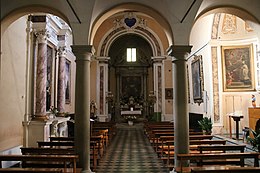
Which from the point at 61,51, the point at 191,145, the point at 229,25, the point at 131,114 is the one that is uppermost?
the point at 229,25

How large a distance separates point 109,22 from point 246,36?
10601mm

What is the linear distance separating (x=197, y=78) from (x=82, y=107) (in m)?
10.0

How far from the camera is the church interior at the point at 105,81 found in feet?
19.3

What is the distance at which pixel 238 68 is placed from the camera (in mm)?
12195

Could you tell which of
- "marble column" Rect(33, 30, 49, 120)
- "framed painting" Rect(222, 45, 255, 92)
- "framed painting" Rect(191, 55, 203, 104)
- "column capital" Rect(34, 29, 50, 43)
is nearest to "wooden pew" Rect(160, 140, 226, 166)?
"marble column" Rect(33, 30, 49, 120)

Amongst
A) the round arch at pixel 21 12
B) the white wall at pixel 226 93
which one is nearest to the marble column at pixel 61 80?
the round arch at pixel 21 12

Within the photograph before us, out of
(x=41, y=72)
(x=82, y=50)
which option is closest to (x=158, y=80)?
(x=41, y=72)

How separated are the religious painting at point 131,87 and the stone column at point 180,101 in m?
18.0

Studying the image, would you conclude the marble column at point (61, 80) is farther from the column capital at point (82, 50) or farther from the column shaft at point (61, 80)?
the column capital at point (82, 50)

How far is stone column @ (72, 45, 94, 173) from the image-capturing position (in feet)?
18.9

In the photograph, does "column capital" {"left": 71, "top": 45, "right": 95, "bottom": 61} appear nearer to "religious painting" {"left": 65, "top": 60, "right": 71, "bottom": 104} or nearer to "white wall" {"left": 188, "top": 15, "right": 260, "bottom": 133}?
"religious painting" {"left": 65, "top": 60, "right": 71, "bottom": 104}

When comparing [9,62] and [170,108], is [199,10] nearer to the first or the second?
[9,62]

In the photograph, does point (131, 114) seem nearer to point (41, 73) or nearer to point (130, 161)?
point (41, 73)

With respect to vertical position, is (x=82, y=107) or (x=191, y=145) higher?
(x=82, y=107)
